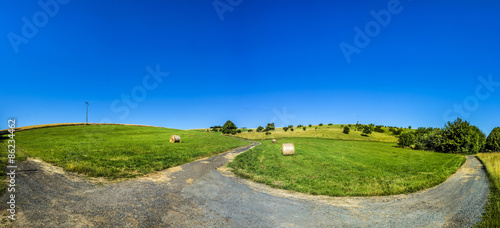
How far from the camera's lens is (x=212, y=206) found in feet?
31.0

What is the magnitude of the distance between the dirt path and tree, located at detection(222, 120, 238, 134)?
9406cm

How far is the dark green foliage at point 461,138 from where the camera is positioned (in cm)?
4838

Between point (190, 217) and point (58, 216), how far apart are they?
484 cm

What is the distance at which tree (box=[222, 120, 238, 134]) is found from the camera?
108m

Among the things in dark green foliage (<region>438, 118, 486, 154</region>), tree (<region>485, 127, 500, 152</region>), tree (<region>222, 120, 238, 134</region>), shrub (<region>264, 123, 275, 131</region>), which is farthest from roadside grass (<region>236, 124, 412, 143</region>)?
dark green foliage (<region>438, 118, 486, 154</region>)

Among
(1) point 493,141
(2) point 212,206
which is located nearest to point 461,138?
(1) point 493,141

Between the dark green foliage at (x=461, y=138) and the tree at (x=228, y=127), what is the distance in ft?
276

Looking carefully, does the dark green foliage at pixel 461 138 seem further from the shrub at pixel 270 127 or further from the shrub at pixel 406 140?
the shrub at pixel 270 127

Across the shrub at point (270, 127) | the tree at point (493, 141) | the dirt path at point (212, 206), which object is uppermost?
the shrub at point (270, 127)

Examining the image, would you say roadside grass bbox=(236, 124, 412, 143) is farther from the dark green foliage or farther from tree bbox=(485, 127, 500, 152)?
the dark green foliage

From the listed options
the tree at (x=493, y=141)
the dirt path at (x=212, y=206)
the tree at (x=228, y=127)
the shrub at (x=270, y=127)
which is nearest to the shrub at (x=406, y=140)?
the tree at (x=493, y=141)

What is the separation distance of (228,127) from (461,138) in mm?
91999

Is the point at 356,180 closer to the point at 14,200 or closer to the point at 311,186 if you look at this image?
the point at 311,186

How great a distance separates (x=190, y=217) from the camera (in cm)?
809
